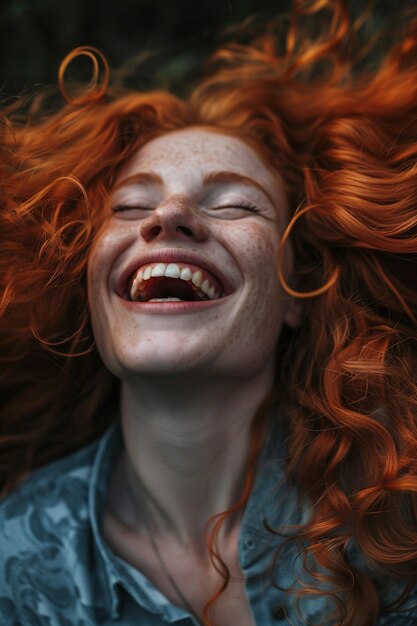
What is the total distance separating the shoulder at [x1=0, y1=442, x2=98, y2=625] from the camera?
159 cm

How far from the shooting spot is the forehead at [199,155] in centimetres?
167

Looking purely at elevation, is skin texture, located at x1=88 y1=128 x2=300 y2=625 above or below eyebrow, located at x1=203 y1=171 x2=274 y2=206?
below

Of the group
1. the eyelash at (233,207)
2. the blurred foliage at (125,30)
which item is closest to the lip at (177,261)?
the eyelash at (233,207)

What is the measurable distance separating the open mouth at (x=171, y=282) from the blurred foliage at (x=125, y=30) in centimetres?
96

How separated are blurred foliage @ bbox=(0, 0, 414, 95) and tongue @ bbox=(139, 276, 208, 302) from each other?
935mm

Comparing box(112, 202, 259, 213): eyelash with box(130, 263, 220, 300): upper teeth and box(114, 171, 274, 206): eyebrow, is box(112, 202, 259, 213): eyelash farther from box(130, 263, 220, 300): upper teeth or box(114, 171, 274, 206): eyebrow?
box(130, 263, 220, 300): upper teeth

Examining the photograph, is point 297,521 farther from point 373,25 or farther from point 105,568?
point 373,25

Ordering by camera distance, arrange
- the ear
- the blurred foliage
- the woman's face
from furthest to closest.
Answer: the blurred foliage → the ear → the woman's face

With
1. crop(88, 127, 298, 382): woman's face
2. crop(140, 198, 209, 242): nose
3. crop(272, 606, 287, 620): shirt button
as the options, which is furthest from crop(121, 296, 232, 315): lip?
crop(272, 606, 287, 620): shirt button

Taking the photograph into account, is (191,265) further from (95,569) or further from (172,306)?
(95,569)

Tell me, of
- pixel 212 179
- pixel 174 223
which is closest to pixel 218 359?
pixel 174 223

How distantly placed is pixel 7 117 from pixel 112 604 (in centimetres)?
115

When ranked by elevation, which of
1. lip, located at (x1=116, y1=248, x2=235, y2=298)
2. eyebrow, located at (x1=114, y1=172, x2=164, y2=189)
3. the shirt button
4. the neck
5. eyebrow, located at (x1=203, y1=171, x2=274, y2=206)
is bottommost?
the shirt button

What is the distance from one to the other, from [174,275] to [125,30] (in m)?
1.25
